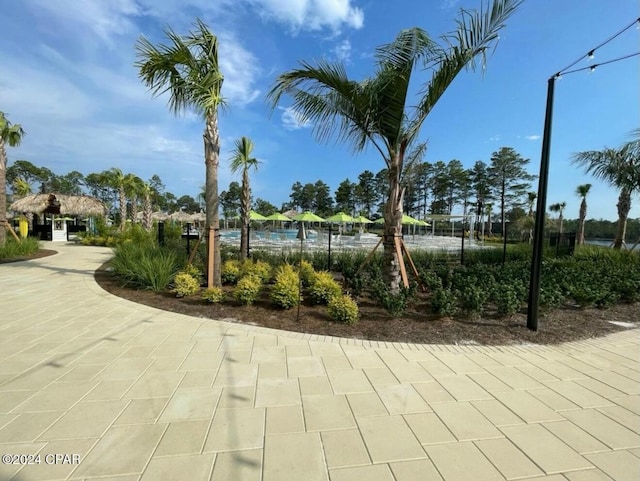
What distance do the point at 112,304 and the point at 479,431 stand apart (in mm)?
5792

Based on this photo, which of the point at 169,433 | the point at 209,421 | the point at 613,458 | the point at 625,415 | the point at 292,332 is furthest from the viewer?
the point at 292,332

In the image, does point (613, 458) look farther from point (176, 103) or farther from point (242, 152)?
point (242, 152)

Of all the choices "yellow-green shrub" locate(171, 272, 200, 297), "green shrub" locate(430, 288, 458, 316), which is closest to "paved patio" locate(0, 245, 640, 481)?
"green shrub" locate(430, 288, 458, 316)

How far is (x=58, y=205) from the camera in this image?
19922 mm

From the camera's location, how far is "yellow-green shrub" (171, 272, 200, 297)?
5.58 metres

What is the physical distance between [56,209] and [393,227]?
23.8 m

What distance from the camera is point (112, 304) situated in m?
5.26

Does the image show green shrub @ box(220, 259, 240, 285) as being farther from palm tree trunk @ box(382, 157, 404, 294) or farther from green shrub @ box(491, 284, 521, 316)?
green shrub @ box(491, 284, 521, 316)

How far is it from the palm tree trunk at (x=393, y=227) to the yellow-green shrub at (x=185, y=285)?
3.69 metres

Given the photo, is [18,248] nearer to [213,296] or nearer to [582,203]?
[213,296]

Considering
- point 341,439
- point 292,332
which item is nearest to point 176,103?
point 292,332

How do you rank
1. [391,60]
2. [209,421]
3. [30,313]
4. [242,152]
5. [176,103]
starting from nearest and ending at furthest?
[209,421]
[30,313]
[391,60]
[176,103]
[242,152]

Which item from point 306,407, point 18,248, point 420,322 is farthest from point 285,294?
point 18,248

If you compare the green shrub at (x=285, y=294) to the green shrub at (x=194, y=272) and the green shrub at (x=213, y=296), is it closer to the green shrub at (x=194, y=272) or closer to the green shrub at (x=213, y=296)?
the green shrub at (x=213, y=296)
